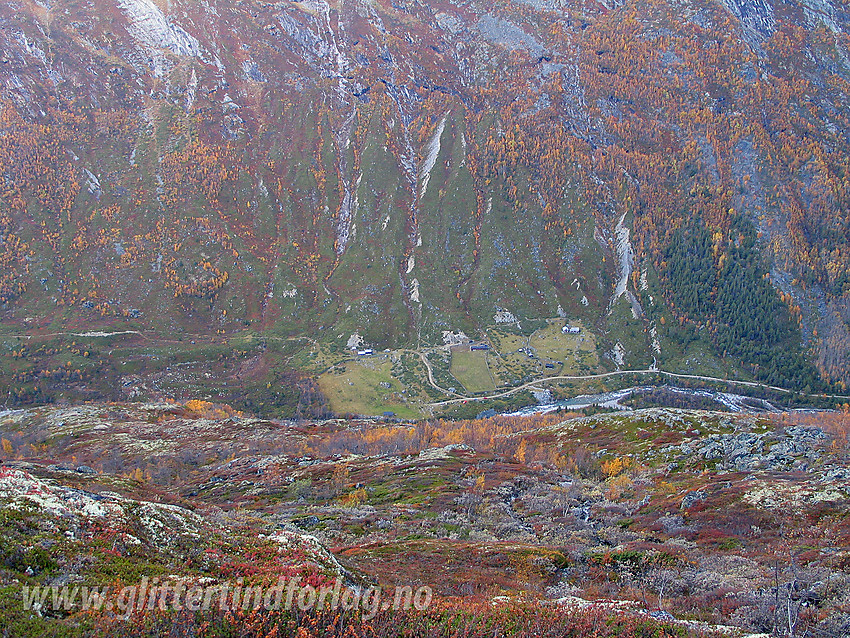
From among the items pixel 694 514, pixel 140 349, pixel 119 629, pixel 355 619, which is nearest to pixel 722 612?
pixel 355 619

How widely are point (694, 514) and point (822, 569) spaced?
2329 cm

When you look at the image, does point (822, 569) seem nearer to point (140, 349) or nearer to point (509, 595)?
point (509, 595)

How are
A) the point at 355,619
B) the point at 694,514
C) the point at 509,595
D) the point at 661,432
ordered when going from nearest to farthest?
1. the point at 355,619
2. the point at 509,595
3. the point at 694,514
4. the point at 661,432

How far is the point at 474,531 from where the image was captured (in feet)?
148

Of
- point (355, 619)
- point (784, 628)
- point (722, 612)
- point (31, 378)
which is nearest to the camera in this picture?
point (355, 619)

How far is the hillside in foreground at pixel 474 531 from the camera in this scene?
16.2m

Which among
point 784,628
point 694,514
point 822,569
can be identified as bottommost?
point 694,514

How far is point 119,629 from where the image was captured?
44.4 feet

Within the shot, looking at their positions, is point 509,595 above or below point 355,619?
below

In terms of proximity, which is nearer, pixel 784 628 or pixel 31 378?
pixel 784 628

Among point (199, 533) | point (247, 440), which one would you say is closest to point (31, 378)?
point (247, 440)

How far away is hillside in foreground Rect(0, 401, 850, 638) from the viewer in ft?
53.0

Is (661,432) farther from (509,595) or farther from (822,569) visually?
(509,595)

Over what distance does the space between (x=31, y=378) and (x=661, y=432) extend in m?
204
